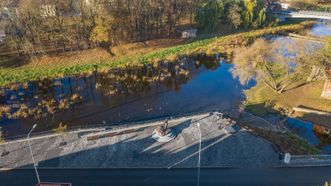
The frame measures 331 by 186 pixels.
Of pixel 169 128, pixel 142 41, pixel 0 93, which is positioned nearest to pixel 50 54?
pixel 0 93

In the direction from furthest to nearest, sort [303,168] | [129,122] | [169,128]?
1. [129,122]
2. [169,128]
3. [303,168]

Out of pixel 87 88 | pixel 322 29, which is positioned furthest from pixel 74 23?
pixel 322 29

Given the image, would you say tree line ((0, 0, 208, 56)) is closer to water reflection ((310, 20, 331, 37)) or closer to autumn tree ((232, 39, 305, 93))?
autumn tree ((232, 39, 305, 93))

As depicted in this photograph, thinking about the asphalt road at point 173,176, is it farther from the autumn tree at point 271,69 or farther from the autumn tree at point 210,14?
the autumn tree at point 210,14

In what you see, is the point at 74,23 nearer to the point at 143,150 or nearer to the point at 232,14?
the point at 143,150

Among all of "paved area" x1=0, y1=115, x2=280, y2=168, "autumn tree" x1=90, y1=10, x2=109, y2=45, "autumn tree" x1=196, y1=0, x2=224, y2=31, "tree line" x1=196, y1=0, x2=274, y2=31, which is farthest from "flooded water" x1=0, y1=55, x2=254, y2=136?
"tree line" x1=196, y1=0, x2=274, y2=31

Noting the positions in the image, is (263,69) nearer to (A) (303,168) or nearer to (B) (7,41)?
(A) (303,168)
